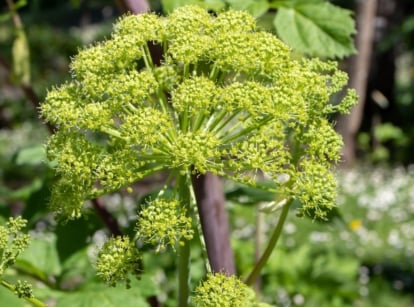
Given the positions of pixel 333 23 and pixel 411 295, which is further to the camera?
pixel 411 295

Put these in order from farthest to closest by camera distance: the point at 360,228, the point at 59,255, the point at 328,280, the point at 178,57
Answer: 1. the point at 360,228
2. the point at 328,280
3. the point at 59,255
4. the point at 178,57

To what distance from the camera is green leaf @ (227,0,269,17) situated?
175 cm

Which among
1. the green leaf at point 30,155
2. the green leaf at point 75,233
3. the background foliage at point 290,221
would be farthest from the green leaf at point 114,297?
the green leaf at point 30,155

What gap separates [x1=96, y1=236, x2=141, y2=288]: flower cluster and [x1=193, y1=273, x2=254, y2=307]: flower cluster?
0.14 metres

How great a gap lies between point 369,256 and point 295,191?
5.84 metres

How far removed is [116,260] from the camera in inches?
48.4

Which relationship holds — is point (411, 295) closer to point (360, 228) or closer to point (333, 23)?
point (360, 228)

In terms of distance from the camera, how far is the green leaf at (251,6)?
1746 millimetres

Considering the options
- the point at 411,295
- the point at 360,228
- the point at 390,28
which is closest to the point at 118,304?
the point at 411,295

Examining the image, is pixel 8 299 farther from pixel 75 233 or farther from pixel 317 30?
pixel 317 30

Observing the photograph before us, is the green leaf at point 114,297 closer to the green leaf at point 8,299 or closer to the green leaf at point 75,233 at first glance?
the green leaf at point 75,233

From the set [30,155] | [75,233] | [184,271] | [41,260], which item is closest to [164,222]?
[184,271]

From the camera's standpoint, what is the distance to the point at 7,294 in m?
1.28

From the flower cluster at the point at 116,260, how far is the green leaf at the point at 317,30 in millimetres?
824
